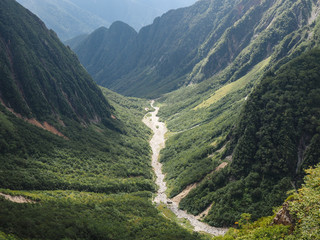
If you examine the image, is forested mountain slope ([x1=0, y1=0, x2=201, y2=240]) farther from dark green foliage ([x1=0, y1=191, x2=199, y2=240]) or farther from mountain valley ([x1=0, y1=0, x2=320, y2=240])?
mountain valley ([x1=0, y1=0, x2=320, y2=240])

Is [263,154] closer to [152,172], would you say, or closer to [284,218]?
[284,218]

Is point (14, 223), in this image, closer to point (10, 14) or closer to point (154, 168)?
point (154, 168)

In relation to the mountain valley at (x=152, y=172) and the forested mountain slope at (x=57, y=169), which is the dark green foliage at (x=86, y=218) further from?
the mountain valley at (x=152, y=172)

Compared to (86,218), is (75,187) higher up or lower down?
lower down

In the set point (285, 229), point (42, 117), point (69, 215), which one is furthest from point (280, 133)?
point (42, 117)

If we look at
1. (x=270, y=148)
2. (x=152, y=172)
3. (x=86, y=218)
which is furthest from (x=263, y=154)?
(x=152, y=172)

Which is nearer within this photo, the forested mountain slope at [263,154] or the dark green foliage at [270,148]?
the dark green foliage at [270,148]

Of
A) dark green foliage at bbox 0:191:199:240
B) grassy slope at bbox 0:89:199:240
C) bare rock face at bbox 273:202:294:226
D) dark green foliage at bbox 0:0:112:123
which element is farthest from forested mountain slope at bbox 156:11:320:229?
dark green foliage at bbox 0:0:112:123

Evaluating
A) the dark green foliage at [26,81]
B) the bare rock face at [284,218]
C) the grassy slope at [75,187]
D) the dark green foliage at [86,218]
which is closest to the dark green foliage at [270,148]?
the dark green foliage at [86,218]
